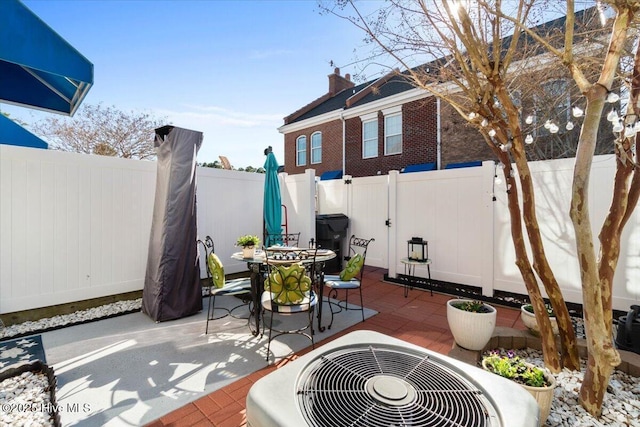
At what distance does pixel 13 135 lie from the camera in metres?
4.43

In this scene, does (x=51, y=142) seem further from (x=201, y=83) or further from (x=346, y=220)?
(x=346, y=220)

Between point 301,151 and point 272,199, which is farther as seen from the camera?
point 301,151

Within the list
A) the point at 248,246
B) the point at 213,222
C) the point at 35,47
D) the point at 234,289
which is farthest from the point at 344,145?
the point at 35,47

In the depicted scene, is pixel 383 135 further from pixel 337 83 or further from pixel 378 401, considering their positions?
pixel 378 401

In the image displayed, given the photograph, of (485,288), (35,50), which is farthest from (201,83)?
(485,288)

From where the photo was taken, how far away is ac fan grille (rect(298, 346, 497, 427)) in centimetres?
83

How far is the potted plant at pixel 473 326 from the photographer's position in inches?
105

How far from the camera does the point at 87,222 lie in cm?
415

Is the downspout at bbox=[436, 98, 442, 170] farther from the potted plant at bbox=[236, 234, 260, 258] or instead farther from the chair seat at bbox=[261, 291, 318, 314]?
the chair seat at bbox=[261, 291, 318, 314]

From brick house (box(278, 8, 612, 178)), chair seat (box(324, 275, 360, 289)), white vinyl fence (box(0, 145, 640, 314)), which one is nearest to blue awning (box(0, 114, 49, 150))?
→ white vinyl fence (box(0, 145, 640, 314))

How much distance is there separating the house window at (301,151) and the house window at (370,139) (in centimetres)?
336

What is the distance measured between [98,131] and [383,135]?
11.5m

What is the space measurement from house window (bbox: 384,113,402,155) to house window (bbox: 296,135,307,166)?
14.4 ft

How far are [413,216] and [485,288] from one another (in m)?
1.75
